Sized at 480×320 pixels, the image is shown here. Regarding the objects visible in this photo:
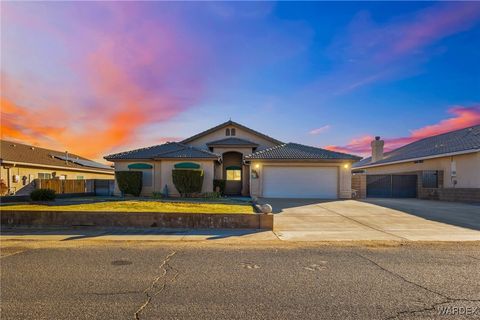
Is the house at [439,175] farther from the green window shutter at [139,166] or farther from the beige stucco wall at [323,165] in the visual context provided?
the green window shutter at [139,166]

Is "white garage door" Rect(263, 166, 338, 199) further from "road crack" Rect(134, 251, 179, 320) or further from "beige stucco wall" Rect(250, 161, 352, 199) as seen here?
"road crack" Rect(134, 251, 179, 320)

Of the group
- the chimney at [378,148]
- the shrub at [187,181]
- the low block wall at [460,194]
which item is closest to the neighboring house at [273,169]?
the shrub at [187,181]

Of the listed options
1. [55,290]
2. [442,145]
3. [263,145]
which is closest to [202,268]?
[55,290]

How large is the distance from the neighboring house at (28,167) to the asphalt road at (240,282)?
19.7 metres

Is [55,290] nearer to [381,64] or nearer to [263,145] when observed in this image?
[381,64]

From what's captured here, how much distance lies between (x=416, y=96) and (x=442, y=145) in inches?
314

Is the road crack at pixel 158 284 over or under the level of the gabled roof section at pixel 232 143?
under

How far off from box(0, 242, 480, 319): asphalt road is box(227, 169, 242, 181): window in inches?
750

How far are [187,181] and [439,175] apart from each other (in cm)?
2021

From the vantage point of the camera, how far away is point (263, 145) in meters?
27.3

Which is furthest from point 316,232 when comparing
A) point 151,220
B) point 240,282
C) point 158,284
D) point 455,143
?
point 455,143

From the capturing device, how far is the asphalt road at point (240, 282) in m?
3.85

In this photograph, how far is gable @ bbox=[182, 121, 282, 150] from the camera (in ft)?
88.3

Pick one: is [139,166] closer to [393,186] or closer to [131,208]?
[131,208]
